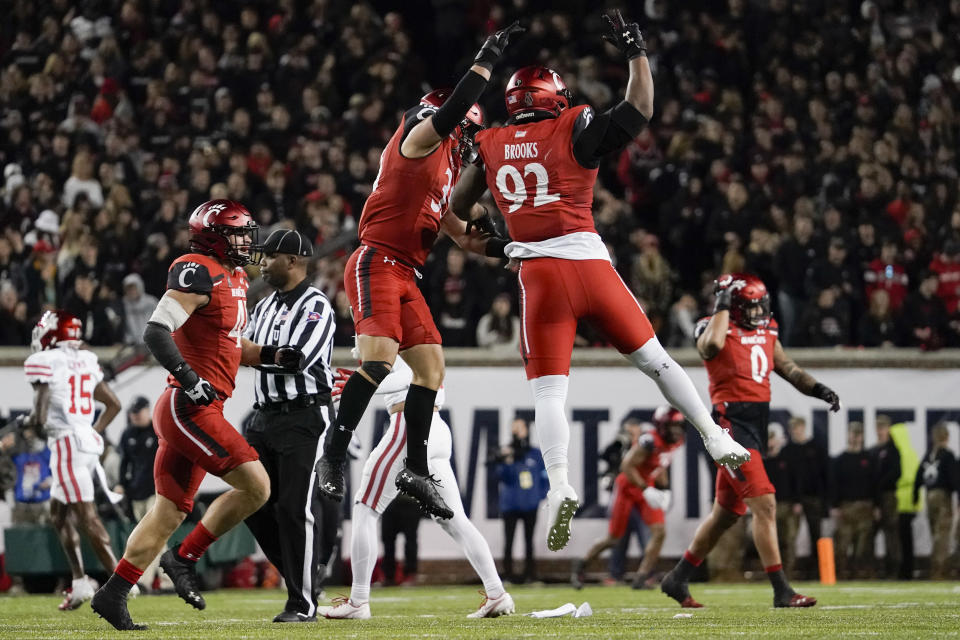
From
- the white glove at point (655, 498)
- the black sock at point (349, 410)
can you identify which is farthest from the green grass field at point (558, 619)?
the white glove at point (655, 498)

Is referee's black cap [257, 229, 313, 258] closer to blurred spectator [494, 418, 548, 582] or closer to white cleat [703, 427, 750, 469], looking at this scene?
white cleat [703, 427, 750, 469]

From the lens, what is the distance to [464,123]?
328 inches

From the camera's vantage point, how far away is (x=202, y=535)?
337 inches

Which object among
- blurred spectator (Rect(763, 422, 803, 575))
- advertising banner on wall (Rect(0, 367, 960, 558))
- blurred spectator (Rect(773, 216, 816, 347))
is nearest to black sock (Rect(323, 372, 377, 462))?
advertising banner on wall (Rect(0, 367, 960, 558))

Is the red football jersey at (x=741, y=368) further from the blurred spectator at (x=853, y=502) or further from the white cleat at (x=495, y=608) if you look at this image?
the blurred spectator at (x=853, y=502)

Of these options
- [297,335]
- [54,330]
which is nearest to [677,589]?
[297,335]

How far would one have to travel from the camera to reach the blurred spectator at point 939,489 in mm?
16188

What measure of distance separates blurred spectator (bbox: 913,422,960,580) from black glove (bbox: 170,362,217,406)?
35.3ft

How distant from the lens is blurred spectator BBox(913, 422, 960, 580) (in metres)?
16.2

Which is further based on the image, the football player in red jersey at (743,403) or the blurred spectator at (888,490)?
the blurred spectator at (888,490)

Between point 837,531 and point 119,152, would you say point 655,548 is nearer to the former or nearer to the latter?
point 837,531

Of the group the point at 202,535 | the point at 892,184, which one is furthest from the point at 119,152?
the point at 202,535

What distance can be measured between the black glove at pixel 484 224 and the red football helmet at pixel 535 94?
0.86 metres

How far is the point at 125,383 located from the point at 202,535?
7.91m
